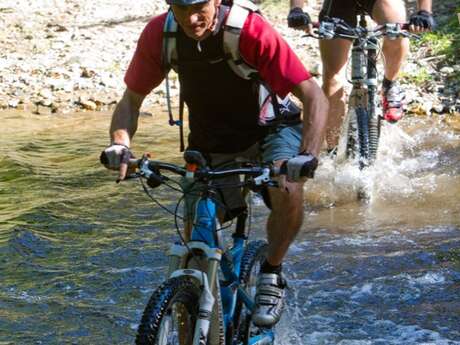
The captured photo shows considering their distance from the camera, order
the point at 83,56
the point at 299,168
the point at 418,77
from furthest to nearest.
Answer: the point at 83,56
the point at 418,77
the point at 299,168

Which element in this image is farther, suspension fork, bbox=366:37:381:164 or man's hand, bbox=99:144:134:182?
suspension fork, bbox=366:37:381:164

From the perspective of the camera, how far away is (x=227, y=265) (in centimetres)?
444

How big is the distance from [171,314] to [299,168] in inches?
31.0

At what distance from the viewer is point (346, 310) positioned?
19.2ft

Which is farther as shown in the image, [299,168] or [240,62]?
[240,62]

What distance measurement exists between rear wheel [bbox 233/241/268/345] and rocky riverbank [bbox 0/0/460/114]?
6.64 metres

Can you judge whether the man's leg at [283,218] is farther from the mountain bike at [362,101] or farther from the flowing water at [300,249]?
the mountain bike at [362,101]

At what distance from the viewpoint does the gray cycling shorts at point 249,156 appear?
452cm

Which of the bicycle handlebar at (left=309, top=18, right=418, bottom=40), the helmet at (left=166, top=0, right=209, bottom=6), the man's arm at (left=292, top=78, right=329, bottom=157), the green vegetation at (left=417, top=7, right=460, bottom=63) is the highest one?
the helmet at (left=166, top=0, right=209, bottom=6)

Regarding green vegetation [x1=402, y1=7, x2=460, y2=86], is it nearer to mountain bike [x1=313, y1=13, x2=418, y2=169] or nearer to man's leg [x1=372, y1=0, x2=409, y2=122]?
man's leg [x1=372, y1=0, x2=409, y2=122]

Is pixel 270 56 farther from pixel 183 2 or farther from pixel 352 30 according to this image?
pixel 352 30

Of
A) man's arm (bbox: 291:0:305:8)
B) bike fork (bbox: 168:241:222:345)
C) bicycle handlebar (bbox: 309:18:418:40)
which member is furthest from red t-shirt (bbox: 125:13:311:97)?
man's arm (bbox: 291:0:305:8)

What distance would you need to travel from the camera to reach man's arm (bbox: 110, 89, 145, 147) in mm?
4477

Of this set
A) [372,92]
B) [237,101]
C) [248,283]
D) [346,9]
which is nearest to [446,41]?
[346,9]
